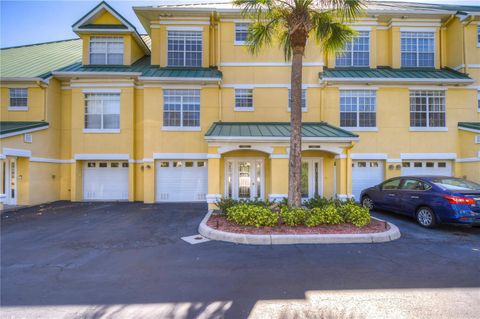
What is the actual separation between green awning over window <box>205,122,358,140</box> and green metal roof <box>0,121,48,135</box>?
9.00m

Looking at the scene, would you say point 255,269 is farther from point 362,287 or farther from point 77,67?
point 77,67

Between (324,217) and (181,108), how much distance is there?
382 inches

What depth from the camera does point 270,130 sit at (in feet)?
41.9

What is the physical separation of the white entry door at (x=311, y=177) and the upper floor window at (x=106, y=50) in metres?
12.6

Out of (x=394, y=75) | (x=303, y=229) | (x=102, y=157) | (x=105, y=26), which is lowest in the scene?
(x=303, y=229)

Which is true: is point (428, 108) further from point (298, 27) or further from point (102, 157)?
point (102, 157)

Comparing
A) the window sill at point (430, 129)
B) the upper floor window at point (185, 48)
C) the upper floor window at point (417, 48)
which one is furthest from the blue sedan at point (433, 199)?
the upper floor window at point (185, 48)

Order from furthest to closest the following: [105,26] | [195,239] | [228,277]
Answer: [105,26], [195,239], [228,277]

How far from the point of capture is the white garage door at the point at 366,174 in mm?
14141

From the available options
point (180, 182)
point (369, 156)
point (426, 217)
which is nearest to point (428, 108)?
point (369, 156)

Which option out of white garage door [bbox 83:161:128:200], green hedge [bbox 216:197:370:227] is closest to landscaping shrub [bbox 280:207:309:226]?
green hedge [bbox 216:197:370:227]

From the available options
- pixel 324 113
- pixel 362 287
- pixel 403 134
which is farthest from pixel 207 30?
pixel 362 287

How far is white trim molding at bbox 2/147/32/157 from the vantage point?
37.7 feet

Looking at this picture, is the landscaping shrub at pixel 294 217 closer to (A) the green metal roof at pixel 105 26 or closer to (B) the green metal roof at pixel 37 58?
(A) the green metal roof at pixel 105 26
